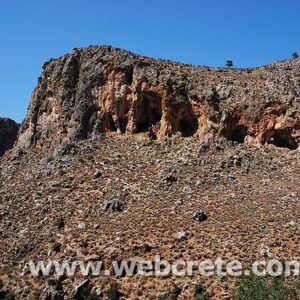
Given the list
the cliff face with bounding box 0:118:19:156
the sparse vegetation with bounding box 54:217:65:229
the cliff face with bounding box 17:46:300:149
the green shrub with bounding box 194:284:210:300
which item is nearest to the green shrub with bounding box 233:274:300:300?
the green shrub with bounding box 194:284:210:300

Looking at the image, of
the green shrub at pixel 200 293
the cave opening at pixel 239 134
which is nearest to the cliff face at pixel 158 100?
the cave opening at pixel 239 134

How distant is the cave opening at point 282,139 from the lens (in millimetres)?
61616

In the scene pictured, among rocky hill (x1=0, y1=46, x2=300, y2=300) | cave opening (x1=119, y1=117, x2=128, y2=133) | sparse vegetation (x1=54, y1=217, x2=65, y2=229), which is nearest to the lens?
rocky hill (x1=0, y1=46, x2=300, y2=300)

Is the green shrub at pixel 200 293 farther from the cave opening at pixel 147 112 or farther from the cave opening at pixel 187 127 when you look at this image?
the cave opening at pixel 147 112

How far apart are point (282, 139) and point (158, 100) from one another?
1507 centimetres

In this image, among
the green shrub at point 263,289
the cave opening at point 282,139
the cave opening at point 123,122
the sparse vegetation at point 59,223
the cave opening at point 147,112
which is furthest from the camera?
the cave opening at point 123,122

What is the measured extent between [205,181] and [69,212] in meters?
13.6

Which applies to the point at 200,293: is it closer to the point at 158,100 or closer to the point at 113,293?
the point at 113,293

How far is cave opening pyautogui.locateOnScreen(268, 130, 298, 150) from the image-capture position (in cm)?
6162

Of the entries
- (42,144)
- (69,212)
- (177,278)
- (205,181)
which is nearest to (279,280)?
(177,278)

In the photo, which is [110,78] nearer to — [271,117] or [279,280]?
[271,117]

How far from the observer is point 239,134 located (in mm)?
64375

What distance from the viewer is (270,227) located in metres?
47.4

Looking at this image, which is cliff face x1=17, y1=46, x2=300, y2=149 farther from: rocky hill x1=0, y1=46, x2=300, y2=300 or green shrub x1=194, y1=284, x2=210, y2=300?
green shrub x1=194, y1=284, x2=210, y2=300
